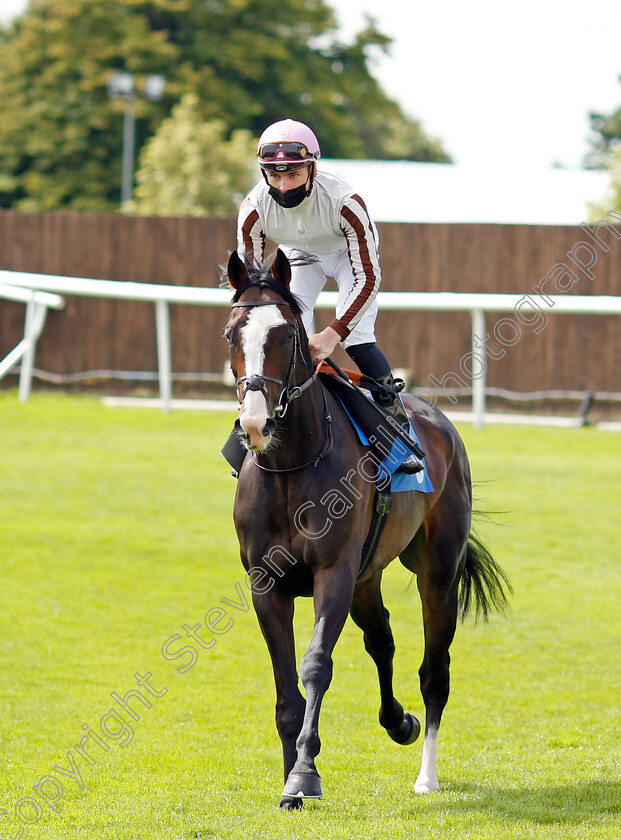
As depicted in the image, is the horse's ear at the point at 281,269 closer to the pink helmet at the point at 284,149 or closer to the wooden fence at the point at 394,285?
the pink helmet at the point at 284,149

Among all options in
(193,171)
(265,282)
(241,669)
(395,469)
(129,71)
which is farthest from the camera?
(129,71)

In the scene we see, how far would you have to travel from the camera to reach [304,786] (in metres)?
4.36

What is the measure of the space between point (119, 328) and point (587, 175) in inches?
821

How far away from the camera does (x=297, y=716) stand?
4.62 metres

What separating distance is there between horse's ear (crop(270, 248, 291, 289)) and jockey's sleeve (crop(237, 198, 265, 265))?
32cm

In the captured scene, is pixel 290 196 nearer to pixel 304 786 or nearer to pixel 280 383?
pixel 280 383

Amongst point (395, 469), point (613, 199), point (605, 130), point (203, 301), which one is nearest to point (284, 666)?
point (395, 469)

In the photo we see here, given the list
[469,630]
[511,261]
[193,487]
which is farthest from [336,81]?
[469,630]

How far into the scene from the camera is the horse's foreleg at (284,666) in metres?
4.61

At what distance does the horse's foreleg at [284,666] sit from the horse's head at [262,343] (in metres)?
0.79

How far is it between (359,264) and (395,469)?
97 centimetres

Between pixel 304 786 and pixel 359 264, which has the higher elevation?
pixel 359 264

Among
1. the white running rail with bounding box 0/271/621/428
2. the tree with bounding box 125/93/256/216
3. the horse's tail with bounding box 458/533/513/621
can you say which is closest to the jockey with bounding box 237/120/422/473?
the horse's tail with bounding box 458/533/513/621

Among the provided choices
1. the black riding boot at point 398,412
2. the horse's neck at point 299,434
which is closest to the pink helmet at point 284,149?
the horse's neck at point 299,434
